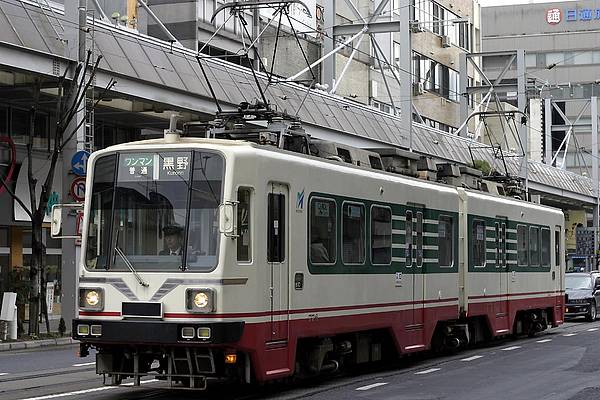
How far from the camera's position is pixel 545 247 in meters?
26.1

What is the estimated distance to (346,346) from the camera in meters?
15.9

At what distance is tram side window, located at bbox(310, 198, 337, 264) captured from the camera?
48.5 ft

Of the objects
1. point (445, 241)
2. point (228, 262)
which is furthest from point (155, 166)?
point (445, 241)

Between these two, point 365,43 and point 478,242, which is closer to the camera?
point 478,242

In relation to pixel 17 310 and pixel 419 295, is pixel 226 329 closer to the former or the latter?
pixel 419 295

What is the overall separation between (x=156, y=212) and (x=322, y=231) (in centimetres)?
260

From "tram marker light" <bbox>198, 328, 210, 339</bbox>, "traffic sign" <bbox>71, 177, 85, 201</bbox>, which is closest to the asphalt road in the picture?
"tram marker light" <bbox>198, 328, 210, 339</bbox>

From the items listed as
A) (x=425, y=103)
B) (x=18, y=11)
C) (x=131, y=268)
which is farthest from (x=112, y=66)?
(x=425, y=103)

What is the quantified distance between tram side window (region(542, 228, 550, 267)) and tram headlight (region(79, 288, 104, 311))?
48.4ft

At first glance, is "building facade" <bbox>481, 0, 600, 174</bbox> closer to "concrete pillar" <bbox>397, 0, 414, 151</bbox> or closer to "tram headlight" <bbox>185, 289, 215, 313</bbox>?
"concrete pillar" <bbox>397, 0, 414, 151</bbox>

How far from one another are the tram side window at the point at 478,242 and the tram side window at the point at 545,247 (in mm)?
4500

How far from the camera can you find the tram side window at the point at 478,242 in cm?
2133

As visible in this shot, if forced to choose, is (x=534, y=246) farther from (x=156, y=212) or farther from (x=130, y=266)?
(x=130, y=266)

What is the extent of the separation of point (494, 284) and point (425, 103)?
42700mm
